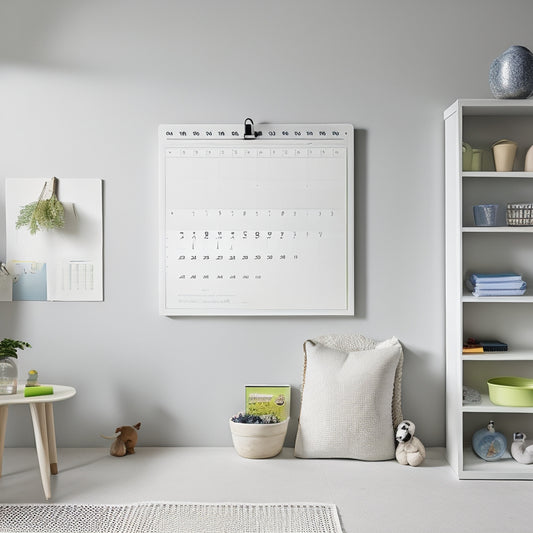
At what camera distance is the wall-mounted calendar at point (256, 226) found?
309 cm

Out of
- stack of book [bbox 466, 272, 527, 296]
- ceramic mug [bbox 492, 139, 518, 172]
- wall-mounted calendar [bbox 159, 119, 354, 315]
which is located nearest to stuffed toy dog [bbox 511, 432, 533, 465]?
stack of book [bbox 466, 272, 527, 296]

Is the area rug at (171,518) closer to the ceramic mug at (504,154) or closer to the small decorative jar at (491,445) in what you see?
the small decorative jar at (491,445)

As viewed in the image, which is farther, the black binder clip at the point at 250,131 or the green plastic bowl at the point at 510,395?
the black binder clip at the point at 250,131

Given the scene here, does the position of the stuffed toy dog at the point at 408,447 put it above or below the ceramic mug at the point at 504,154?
below

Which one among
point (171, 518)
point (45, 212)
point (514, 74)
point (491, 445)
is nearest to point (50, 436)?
point (171, 518)

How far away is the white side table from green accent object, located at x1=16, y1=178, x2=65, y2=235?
0.77 meters

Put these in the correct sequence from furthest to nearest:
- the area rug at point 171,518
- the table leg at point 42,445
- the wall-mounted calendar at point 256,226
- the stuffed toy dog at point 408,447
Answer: the wall-mounted calendar at point 256,226 < the stuffed toy dog at point 408,447 < the table leg at point 42,445 < the area rug at point 171,518

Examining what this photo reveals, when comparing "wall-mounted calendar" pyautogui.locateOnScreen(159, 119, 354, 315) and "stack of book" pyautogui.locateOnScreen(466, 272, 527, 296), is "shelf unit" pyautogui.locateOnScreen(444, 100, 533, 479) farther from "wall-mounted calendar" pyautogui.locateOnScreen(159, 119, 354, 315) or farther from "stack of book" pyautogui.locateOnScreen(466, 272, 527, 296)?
"wall-mounted calendar" pyautogui.locateOnScreen(159, 119, 354, 315)

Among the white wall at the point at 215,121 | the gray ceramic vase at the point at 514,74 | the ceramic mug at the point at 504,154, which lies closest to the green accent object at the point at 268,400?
the white wall at the point at 215,121

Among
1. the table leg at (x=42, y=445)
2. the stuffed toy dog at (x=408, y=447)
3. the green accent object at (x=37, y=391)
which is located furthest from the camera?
the stuffed toy dog at (x=408, y=447)

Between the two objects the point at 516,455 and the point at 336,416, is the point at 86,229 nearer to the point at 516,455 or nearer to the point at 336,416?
the point at 336,416

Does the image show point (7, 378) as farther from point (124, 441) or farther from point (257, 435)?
point (257, 435)

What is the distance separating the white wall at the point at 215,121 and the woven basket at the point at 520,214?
0.34 metres

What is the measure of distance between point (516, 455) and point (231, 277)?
1.56 m
